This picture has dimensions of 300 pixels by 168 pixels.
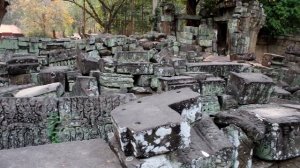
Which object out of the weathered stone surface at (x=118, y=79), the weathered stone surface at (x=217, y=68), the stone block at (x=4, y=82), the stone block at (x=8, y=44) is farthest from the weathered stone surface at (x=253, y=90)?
the stone block at (x=8, y=44)

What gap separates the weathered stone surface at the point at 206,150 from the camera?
193 centimetres

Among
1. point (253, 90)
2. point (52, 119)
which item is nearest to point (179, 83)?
point (253, 90)

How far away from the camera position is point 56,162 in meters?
2.05

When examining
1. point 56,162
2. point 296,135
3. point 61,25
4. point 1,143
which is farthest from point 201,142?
point 61,25

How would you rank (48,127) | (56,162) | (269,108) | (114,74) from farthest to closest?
(114,74)
(48,127)
(269,108)
(56,162)

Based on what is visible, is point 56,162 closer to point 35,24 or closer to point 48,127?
point 48,127

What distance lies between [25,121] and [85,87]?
194 cm

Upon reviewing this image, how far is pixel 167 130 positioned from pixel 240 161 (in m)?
0.76

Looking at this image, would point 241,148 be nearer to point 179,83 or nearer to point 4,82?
point 179,83

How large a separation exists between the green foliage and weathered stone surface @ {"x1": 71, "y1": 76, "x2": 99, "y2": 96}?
680 inches

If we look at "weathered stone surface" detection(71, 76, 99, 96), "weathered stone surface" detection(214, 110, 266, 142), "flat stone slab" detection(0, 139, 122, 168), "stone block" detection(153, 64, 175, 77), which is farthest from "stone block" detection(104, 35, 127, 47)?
"flat stone slab" detection(0, 139, 122, 168)

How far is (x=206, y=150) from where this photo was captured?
2049 millimetres

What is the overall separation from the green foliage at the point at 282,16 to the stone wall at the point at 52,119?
1881 centimetres

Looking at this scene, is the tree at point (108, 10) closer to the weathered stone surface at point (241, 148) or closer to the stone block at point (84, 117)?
the stone block at point (84, 117)
